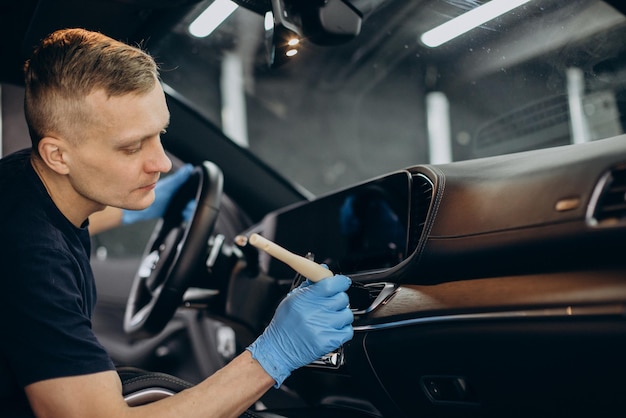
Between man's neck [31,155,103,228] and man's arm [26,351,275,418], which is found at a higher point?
man's neck [31,155,103,228]

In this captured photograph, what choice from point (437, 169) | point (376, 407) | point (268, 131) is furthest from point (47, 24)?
point (268, 131)

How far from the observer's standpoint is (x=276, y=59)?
167 centimetres

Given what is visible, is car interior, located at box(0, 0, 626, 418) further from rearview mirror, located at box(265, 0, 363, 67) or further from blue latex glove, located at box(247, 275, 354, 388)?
blue latex glove, located at box(247, 275, 354, 388)

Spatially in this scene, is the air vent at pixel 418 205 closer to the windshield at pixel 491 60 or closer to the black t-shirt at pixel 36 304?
the windshield at pixel 491 60

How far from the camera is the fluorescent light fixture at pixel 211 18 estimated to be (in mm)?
1810

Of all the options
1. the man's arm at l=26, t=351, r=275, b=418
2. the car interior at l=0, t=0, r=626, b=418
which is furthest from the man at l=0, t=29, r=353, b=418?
the car interior at l=0, t=0, r=626, b=418

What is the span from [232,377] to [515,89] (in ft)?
3.43

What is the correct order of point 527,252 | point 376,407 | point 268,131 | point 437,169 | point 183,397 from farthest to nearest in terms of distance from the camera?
1. point 268,131
2. point 376,407
3. point 437,169
4. point 183,397
5. point 527,252

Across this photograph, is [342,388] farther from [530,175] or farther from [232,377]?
[530,175]

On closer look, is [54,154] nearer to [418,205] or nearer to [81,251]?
[81,251]

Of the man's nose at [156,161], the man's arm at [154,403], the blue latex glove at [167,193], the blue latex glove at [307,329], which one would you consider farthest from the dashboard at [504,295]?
the blue latex glove at [167,193]

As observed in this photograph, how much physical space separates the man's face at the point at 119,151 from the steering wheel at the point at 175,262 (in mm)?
432

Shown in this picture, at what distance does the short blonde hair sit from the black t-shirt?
0.57 ft

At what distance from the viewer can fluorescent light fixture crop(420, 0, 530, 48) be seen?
59.8 inches
